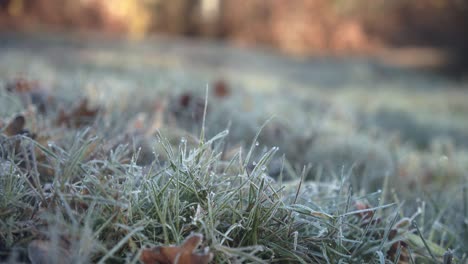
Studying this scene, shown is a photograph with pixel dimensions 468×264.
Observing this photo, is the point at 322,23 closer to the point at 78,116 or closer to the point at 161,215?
Answer: the point at 78,116

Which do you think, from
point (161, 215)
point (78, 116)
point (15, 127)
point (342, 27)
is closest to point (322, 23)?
point (342, 27)

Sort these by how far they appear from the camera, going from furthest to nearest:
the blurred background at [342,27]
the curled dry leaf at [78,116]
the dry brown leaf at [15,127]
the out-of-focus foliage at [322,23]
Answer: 1. the blurred background at [342,27]
2. the out-of-focus foliage at [322,23]
3. the curled dry leaf at [78,116]
4. the dry brown leaf at [15,127]

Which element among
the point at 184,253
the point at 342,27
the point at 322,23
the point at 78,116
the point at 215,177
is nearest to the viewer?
the point at 184,253

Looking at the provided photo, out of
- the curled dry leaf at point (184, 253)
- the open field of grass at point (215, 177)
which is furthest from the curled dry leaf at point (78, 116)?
the curled dry leaf at point (184, 253)

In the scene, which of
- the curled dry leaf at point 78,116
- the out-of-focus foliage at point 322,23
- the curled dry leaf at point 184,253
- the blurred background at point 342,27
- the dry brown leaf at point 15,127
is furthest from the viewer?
the blurred background at point 342,27

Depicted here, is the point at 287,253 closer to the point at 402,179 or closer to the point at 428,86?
the point at 402,179

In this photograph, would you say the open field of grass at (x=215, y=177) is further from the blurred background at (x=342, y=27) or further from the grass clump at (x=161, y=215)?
the blurred background at (x=342, y=27)
